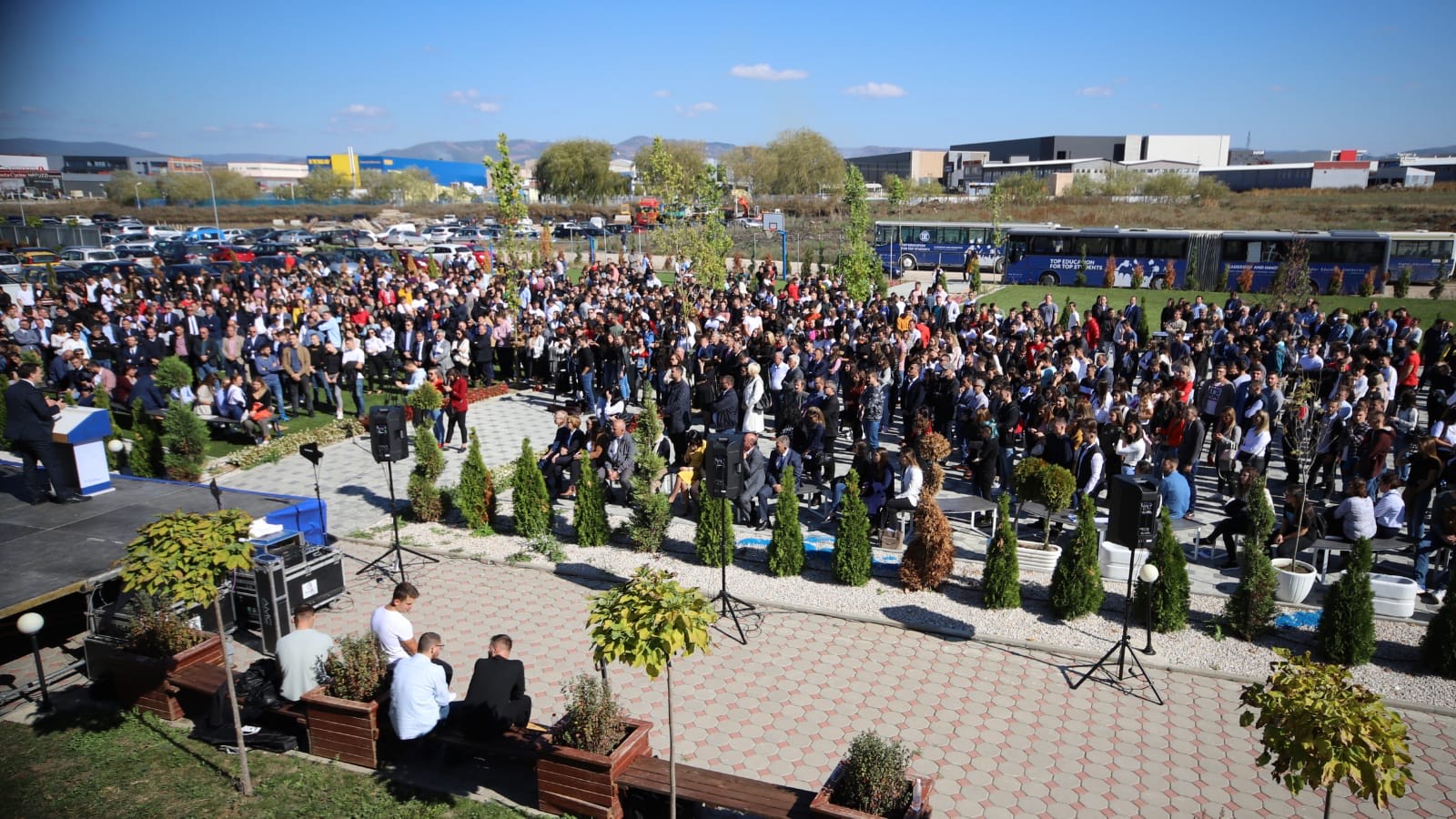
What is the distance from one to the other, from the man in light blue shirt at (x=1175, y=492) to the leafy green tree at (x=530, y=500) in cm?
724

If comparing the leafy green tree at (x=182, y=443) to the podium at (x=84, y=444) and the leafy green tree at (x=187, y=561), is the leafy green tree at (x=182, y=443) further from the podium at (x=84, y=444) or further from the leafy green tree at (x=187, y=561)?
the leafy green tree at (x=187, y=561)

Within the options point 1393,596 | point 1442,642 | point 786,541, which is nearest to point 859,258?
point 786,541

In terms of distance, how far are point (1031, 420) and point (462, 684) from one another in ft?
27.9

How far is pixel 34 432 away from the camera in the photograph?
10523 mm

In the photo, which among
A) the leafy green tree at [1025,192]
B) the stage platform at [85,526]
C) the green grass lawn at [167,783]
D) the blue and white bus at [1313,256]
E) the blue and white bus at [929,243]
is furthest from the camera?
the leafy green tree at [1025,192]

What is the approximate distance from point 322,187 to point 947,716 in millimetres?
109335

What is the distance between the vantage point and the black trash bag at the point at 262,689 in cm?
690

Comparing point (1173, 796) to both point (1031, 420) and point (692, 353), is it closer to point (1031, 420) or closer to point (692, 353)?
point (1031, 420)

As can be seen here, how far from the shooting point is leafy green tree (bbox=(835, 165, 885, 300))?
86.1 ft

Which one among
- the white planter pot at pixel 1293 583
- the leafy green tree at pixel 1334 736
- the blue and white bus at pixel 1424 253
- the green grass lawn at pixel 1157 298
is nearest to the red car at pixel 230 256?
the green grass lawn at pixel 1157 298

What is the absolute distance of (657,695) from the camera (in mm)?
7629

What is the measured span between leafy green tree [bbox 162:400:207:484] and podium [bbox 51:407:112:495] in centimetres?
154

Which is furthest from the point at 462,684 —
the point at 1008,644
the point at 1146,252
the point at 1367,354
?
the point at 1146,252

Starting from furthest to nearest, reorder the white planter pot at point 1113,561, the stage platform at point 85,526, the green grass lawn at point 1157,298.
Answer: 1. the green grass lawn at point 1157,298
2. the white planter pot at point 1113,561
3. the stage platform at point 85,526
